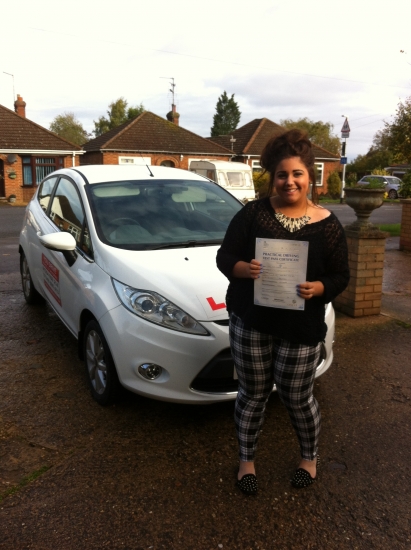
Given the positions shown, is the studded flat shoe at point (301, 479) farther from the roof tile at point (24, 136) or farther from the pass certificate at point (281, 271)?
the roof tile at point (24, 136)

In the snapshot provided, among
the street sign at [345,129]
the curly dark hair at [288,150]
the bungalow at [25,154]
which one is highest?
the street sign at [345,129]

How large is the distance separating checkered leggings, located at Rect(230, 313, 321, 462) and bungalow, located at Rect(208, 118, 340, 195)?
36770 mm

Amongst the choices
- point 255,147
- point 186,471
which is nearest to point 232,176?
point 186,471

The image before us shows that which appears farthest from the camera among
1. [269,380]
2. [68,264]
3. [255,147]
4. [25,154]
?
[255,147]

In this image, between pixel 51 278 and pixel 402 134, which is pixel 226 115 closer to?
pixel 402 134

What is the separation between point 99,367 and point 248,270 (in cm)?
165

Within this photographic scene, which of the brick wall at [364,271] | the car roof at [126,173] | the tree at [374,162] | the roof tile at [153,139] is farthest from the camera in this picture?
the tree at [374,162]

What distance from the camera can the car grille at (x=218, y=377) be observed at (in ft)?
10.3

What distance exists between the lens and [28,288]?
20.0ft

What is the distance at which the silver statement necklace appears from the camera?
94.8 inches

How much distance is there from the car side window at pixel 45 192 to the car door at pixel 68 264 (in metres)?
0.23

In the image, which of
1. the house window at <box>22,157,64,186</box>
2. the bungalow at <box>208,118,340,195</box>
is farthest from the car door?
the bungalow at <box>208,118,340,195</box>

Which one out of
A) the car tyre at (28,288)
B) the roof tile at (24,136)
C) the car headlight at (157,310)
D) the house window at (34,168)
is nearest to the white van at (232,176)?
the house window at (34,168)

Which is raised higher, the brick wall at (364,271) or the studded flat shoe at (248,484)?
the brick wall at (364,271)
